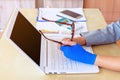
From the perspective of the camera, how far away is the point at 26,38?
1.03 meters

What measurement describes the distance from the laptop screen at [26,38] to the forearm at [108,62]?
257 mm

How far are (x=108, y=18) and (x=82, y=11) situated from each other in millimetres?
1359

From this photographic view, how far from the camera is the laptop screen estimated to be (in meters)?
0.95

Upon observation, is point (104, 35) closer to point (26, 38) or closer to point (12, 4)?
point (26, 38)

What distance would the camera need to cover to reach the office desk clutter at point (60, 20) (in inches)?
55.3

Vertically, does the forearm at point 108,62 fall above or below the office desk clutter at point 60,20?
above

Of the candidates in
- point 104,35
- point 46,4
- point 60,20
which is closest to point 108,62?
point 104,35

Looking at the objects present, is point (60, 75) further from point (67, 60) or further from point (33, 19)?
point (33, 19)

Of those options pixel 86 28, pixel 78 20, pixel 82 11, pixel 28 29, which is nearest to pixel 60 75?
pixel 28 29

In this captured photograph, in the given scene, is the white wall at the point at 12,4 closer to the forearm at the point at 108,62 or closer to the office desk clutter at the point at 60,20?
the office desk clutter at the point at 60,20

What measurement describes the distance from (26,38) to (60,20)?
52 centimetres

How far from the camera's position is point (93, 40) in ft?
4.07

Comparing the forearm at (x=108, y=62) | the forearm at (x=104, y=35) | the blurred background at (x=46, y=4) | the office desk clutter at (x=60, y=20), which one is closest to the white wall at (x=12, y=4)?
the blurred background at (x=46, y=4)

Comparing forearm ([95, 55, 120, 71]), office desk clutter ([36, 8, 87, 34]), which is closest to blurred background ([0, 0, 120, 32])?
office desk clutter ([36, 8, 87, 34])
